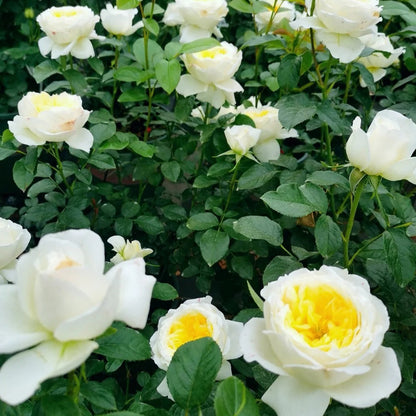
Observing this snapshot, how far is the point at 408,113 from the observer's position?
3.13ft

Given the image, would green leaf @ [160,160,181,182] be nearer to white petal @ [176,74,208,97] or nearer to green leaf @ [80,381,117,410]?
white petal @ [176,74,208,97]

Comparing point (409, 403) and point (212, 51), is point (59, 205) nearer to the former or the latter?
point (212, 51)

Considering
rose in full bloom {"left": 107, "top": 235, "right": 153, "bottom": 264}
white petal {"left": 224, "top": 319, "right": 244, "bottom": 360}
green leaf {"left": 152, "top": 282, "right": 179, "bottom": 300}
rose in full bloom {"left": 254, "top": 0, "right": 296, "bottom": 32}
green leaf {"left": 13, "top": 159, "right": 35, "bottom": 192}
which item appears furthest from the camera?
rose in full bloom {"left": 254, "top": 0, "right": 296, "bottom": 32}

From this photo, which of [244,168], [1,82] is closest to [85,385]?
[244,168]

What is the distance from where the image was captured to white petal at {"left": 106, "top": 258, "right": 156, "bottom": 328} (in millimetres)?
375

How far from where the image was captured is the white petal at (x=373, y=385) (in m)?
0.40

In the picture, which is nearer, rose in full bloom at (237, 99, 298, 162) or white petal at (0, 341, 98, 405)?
white petal at (0, 341, 98, 405)

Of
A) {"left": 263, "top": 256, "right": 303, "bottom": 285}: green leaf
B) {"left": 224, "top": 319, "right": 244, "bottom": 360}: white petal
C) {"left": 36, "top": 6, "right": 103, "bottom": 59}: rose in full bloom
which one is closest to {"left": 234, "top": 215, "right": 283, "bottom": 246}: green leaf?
{"left": 263, "top": 256, "right": 303, "bottom": 285}: green leaf

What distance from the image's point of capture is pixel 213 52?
3.10 feet

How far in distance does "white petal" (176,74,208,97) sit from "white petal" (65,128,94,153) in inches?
7.6

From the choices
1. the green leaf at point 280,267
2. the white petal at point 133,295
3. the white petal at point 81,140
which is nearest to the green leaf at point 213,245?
the green leaf at point 280,267

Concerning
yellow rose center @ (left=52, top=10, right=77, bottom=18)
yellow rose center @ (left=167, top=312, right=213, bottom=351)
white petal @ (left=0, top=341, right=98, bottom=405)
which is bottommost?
yellow rose center @ (left=167, top=312, right=213, bottom=351)

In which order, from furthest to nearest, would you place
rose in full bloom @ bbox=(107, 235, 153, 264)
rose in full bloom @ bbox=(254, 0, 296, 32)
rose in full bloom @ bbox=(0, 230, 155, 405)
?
rose in full bloom @ bbox=(254, 0, 296, 32) → rose in full bloom @ bbox=(107, 235, 153, 264) → rose in full bloom @ bbox=(0, 230, 155, 405)

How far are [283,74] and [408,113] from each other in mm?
238
